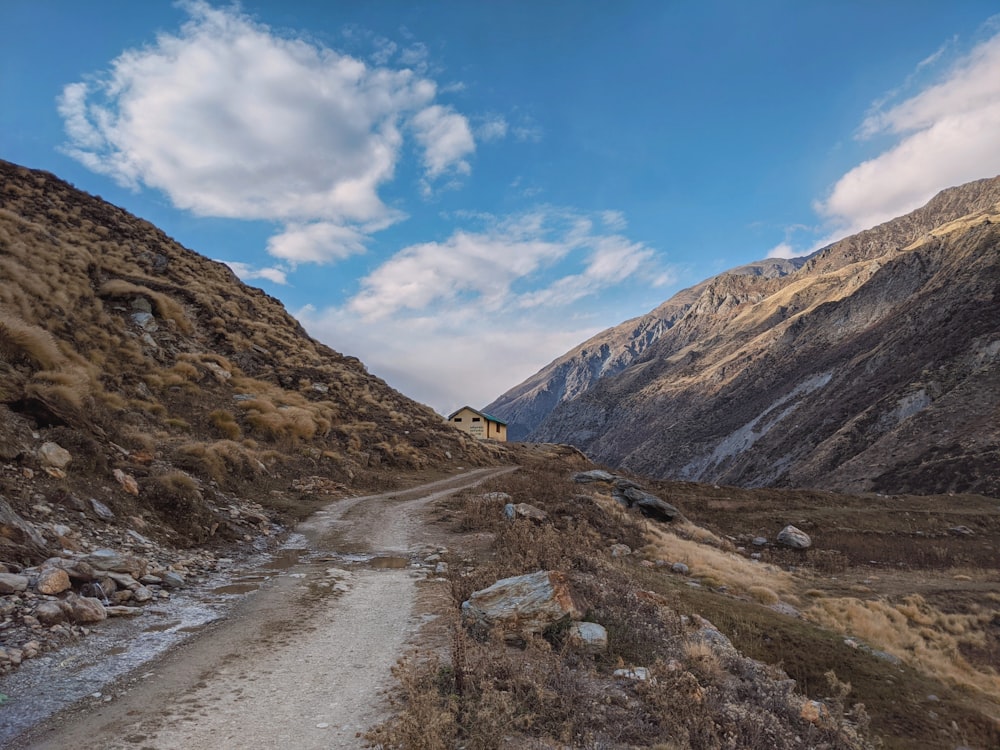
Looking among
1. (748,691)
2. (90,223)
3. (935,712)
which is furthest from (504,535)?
(90,223)

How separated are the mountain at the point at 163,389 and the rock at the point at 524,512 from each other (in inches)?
315

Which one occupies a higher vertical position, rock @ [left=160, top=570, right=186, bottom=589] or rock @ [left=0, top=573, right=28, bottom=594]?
rock @ [left=0, top=573, right=28, bottom=594]

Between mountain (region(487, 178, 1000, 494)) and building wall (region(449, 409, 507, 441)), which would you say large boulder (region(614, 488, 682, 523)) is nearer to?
mountain (region(487, 178, 1000, 494))

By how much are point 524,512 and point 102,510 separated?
39.9ft

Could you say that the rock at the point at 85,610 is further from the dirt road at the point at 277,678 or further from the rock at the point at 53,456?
the rock at the point at 53,456

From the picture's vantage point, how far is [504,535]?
14078mm

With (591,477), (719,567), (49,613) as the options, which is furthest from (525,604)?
(591,477)

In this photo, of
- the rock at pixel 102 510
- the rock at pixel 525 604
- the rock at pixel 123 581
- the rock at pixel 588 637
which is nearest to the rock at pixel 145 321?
the rock at pixel 102 510

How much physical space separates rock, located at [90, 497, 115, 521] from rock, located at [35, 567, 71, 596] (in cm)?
324

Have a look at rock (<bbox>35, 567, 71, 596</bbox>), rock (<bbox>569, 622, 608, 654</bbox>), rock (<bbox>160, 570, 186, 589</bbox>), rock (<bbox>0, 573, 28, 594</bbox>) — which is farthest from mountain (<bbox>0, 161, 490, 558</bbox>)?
rock (<bbox>569, 622, 608, 654</bbox>)

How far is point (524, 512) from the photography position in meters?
18.0

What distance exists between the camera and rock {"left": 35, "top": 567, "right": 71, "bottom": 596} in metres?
6.88

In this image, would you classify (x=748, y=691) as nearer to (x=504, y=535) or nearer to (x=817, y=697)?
(x=817, y=697)

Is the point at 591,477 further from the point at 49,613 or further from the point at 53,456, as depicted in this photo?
the point at 49,613
